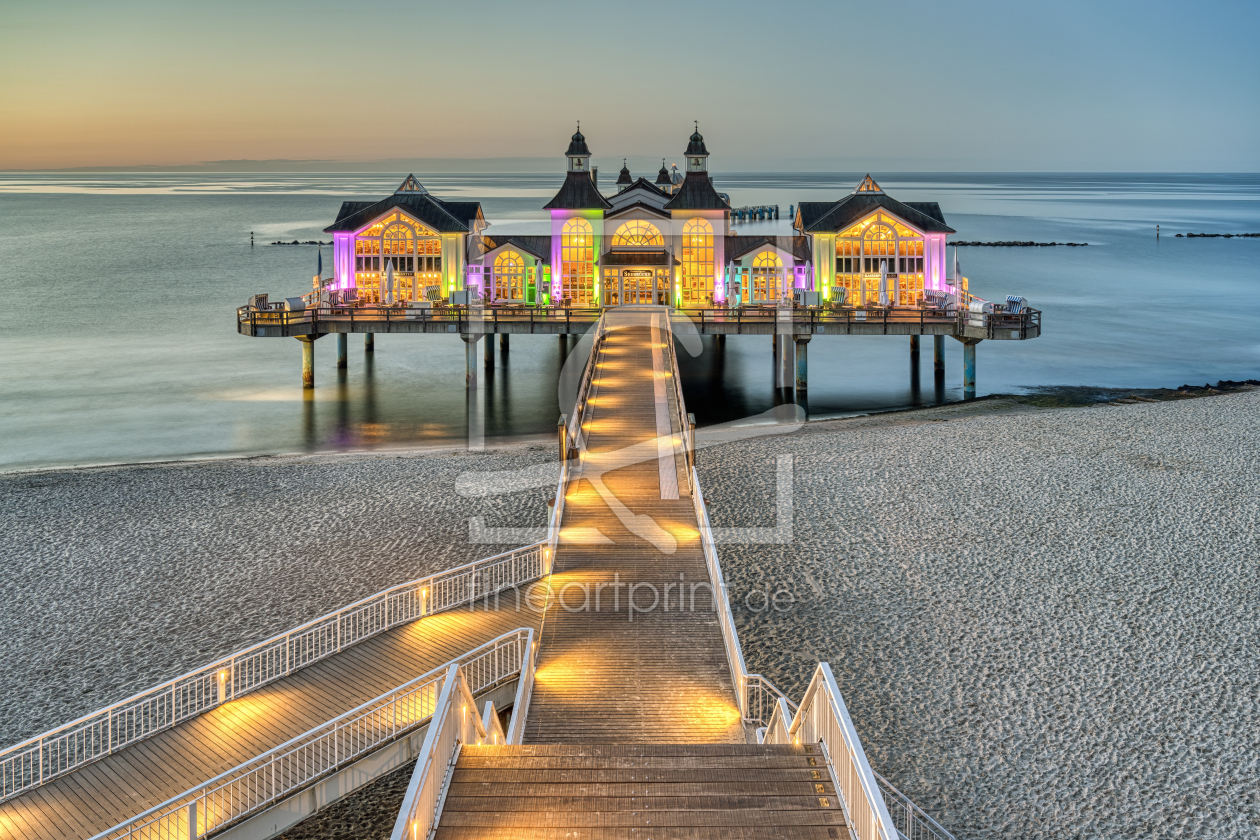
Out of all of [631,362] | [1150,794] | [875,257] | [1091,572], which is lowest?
[1150,794]

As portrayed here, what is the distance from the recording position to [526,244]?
37.2 meters

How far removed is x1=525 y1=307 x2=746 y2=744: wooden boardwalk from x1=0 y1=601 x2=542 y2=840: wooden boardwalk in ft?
3.63

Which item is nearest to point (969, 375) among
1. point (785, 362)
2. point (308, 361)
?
point (785, 362)

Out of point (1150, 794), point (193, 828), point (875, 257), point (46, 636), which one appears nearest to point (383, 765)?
point (193, 828)

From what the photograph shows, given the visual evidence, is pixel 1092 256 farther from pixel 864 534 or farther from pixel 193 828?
pixel 193 828

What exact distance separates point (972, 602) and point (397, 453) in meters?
16.3

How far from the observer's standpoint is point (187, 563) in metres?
16.9

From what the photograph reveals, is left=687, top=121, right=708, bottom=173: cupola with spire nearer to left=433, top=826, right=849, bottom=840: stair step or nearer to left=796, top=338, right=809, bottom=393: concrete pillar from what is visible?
left=796, top=338, right=809, bottom=393: concrete pillar

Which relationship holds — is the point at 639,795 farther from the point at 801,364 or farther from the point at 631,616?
the point at 801,364

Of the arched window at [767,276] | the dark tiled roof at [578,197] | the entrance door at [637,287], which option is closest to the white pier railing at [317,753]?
the entrance door at [637,287]

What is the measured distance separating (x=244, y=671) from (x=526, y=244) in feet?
86.6

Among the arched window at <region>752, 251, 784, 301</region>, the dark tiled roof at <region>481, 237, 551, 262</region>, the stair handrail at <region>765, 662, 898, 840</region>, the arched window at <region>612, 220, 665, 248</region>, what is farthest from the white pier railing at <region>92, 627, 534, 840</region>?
the dark tiled roof at <region>481, 237, 551, 262</region>

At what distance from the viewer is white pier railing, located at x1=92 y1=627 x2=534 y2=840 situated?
8.52 metres

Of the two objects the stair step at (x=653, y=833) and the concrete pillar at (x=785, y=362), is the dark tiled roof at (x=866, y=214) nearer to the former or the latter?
the concrete pillar at (x=785, y=362)
